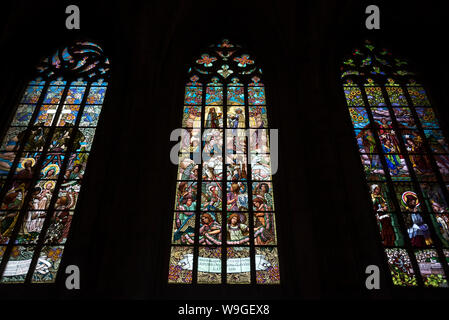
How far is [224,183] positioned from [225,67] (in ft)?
9.28

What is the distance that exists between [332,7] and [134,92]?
12.9 feet

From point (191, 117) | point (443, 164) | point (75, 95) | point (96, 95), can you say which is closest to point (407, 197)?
point (443, 164)

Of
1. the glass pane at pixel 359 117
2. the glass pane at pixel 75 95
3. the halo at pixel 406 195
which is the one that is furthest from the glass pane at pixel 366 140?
the glass pane at pixel 75 95

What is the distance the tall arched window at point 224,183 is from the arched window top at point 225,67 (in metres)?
0.02

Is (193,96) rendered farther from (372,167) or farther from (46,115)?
(372,167)

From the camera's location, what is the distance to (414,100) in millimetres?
7297

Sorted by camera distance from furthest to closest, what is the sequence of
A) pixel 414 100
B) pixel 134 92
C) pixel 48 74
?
pixel 48 74, pixel 414 100, pixel 134 92

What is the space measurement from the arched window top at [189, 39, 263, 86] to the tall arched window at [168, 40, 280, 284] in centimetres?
2

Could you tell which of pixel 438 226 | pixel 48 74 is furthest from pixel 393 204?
pixel 48 74
